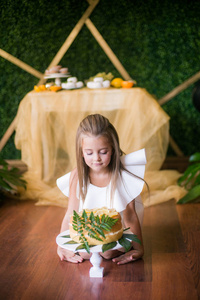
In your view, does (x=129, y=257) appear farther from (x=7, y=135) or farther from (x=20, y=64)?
(x=20, y=64)

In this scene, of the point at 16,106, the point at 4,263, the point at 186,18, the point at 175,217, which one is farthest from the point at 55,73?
the point at 4,263

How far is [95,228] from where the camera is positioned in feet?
5.92

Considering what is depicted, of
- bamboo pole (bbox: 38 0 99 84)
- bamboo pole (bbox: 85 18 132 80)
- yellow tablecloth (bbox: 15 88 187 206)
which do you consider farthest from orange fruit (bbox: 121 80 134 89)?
bamboo pole (bbox: 38 0 99 84)

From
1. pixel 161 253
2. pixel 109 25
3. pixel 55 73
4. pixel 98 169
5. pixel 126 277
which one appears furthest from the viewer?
pixel 109 25

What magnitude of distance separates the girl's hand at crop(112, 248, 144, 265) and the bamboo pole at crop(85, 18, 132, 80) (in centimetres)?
215

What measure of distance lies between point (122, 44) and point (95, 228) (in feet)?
8.20

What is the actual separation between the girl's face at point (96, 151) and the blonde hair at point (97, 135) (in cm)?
3

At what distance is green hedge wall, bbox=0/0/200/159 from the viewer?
383 cm

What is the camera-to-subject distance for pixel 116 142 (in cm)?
207

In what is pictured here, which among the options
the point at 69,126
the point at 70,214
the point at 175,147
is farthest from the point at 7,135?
the point at 70,214

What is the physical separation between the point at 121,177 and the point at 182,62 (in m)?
2.12

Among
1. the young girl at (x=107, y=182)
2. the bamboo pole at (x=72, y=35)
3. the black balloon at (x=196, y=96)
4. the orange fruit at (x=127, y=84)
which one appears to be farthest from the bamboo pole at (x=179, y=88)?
the young girl at (x=107, y=182)

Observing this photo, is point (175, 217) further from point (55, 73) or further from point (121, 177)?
point (55, 73)

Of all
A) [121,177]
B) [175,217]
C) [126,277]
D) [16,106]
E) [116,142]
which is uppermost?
[16,106]
